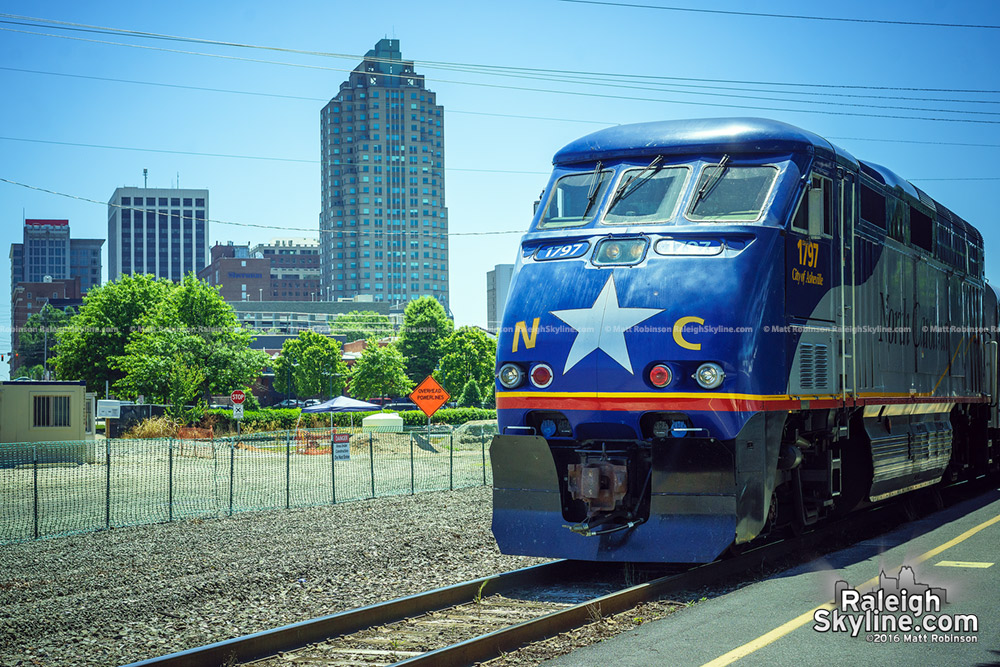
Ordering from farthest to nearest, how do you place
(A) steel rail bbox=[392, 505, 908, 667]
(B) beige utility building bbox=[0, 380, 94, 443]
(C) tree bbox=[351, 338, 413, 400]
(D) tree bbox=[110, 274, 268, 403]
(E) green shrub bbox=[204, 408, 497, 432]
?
(C) tree bbox=[351, 338, 413, 400] < (D) tree bbox=[110, 274, 268, 403] < (E) green shrub bbox=[204, 408, 497, 432] < (B) beige utility building bbox=[0, 380, 94, 443] < (A) steel rail bbox=[392, 505, 908, 667]

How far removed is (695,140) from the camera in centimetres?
1059

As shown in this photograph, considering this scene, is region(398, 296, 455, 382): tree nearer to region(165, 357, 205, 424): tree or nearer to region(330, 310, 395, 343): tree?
region(330, 310, 395, 343): tree

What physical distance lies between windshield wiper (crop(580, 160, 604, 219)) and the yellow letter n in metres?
1.44

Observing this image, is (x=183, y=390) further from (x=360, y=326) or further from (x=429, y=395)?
(x=360, y=326)

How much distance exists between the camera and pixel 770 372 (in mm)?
9789

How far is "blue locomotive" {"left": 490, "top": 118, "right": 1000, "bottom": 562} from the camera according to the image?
9.46 m

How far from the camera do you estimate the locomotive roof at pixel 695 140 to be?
34.2ft

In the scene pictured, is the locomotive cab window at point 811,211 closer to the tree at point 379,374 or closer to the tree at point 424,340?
the tree at point 379,374

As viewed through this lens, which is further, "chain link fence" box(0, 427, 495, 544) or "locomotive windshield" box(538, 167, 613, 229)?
"chain link fence" box(0, 427, 495, 544)

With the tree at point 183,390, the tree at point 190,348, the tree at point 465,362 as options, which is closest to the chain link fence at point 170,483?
the tree at point 183,390

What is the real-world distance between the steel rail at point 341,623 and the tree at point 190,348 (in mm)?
57409

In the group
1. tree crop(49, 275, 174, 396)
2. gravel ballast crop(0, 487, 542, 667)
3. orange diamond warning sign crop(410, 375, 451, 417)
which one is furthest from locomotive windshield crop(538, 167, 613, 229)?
tree crop(49, 275, 174, 396)

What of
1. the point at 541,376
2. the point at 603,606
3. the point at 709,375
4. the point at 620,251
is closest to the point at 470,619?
the point at 603,606

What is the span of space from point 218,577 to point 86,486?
39.9 feet
